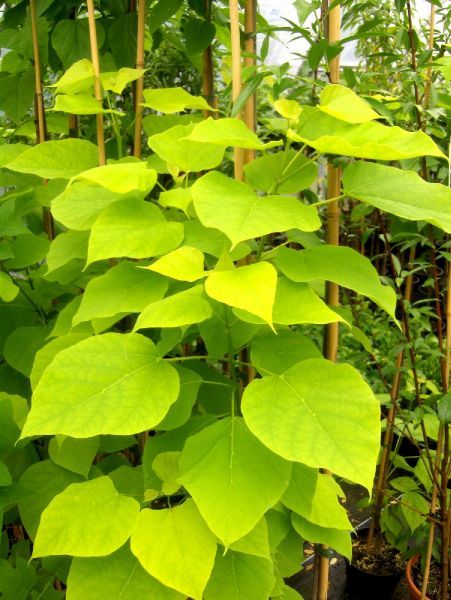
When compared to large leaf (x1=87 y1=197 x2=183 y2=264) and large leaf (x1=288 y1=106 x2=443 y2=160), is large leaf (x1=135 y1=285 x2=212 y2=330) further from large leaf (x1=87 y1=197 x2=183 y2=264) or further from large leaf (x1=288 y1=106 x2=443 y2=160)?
large leaf (x1=288 y1=106 x2=443 y2=160)

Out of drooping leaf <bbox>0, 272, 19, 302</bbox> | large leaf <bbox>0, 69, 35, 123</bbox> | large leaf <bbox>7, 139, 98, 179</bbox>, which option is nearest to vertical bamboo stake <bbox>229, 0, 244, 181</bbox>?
large leaf <bbox>7, 139, 98, 179</bbox>

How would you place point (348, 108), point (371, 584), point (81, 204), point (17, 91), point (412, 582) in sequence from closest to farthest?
point (348, 108)
point (81, 204)
point (17, 91)
point (412, 582)
point (371, 584)

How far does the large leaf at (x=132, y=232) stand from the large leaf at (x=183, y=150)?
9cm

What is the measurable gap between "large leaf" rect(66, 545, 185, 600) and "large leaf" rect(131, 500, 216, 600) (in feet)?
0.21

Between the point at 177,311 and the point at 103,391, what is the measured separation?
121mm

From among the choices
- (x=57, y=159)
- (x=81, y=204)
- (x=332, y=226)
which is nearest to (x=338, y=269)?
(x=332, y=226)

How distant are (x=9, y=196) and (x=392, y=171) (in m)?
0.64

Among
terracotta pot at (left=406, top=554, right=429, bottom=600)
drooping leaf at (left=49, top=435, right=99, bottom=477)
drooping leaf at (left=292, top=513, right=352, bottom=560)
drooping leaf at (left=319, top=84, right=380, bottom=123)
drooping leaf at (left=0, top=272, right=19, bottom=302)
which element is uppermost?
drooping leaf at (left=319, top=84, right=380, bottom=123)

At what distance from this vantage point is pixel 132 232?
0.78 meters

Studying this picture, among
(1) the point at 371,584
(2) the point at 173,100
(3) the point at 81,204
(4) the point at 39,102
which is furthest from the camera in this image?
(1) the point at 371,584

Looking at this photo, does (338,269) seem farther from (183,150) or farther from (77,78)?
(77,78)

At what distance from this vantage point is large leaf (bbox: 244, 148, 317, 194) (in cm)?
82

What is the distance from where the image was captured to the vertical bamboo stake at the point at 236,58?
83 cm

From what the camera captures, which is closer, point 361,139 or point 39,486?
point 361,139
